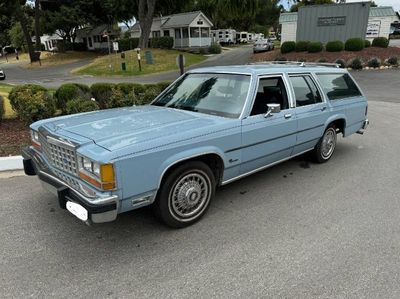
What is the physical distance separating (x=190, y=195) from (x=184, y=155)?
1.64 feet

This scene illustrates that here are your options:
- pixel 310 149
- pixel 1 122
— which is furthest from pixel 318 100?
pixel 1 122

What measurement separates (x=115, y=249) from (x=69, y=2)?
1925 inches

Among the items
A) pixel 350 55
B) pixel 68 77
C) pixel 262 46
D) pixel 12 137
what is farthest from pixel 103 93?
pixel 262 46

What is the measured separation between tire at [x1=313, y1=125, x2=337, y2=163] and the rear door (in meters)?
0.19

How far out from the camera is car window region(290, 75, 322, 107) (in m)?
4.79

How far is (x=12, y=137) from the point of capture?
6492 mm

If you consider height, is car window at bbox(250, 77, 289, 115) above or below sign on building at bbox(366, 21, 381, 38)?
below

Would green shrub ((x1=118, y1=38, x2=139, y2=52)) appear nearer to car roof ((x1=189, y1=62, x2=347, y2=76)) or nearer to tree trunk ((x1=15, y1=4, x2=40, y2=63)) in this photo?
tree trunk ((x1=15, y1=4, x2=40, y2=63))

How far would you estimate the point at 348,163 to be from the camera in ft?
18.6

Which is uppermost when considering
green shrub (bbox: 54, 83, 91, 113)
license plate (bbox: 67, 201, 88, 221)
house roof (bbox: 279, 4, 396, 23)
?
house roof (bbox: 279, 4, 396, 23)

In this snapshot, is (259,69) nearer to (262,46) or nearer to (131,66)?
(131,66)

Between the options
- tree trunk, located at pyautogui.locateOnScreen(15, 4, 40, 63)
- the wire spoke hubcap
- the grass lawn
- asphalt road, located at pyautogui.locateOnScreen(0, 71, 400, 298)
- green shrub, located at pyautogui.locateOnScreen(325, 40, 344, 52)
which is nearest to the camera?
asphalt road, located at pyautogui.locateOnScreen(0, 71, 400, 298)

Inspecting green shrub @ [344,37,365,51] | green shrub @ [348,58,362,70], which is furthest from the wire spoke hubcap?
green shrub @ [344,37,365,51]

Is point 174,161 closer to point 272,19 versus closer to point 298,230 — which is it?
point 298,230
